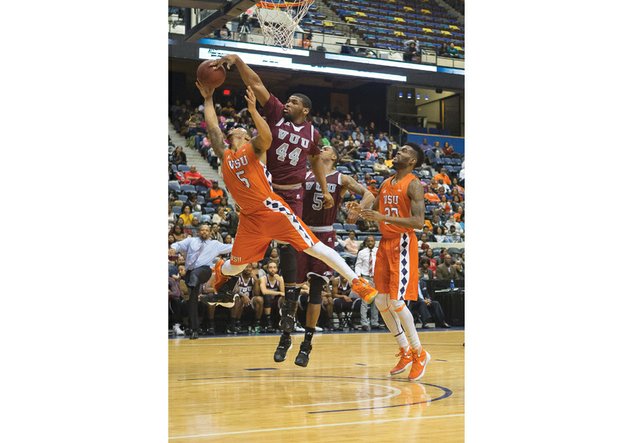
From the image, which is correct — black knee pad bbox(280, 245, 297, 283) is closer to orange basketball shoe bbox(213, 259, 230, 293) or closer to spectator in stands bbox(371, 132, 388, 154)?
orange basketball shoe bbox(213, 259, 230, 293)

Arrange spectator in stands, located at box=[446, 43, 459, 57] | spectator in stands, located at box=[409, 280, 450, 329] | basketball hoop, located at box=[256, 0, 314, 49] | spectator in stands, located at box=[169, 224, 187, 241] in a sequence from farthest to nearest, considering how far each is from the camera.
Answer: spectator in stands, located at box=[446, 43, 459, 57]
basketball hoop, located at box=[256, 0, 314, 49]
spectator in stands, located at box=[409, 280, 450, 329]
spectator in stands, located at box=[169, 224, 187, 241]

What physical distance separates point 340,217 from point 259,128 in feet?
31.0

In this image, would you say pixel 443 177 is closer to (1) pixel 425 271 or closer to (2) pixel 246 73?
(1) pixel 425 271

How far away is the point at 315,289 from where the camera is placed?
246 inches

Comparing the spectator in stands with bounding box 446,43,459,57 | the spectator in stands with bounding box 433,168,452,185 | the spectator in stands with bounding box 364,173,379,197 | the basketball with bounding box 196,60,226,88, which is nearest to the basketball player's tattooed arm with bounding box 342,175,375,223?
the basketball with bounding box 196,60,226,88

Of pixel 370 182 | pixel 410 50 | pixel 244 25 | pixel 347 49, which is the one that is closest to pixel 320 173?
pixel 370 182

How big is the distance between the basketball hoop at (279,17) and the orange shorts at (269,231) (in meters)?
9.69

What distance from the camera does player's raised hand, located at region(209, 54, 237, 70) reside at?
4.59 m

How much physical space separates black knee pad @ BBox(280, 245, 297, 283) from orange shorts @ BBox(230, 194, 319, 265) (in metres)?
0.48

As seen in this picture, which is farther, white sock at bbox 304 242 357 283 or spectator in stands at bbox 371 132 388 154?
spectator in stands at bbox 371 132 388 154
